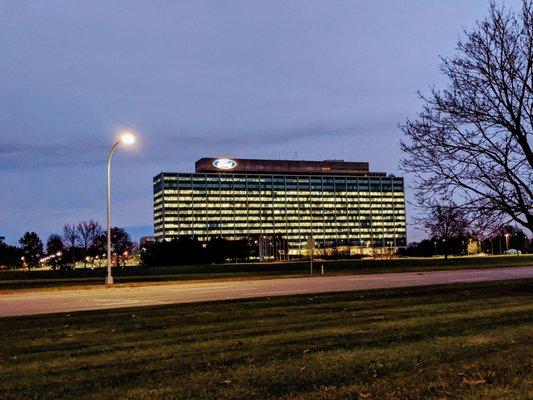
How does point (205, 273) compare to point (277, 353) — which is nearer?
point (277, 353)

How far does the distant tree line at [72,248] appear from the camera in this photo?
13150cm

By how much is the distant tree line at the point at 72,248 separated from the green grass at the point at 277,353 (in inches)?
3455

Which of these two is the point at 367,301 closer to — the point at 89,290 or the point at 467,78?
the point at 467,78

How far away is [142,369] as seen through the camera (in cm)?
795

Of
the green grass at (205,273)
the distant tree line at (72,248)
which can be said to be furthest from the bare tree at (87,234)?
the green grass at (205,273)

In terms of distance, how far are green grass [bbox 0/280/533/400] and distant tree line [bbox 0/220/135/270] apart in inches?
3455

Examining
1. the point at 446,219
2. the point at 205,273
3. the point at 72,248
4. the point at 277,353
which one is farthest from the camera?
the point at 72,248

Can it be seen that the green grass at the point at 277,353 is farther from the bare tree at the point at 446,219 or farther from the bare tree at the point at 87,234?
the bare tree at the point at 87,234

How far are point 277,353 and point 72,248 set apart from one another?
124641 millimetres

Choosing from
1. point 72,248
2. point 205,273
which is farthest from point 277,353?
point 72,248

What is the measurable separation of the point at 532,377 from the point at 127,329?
803cm

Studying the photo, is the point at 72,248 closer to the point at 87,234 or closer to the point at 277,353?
the point at 87,234

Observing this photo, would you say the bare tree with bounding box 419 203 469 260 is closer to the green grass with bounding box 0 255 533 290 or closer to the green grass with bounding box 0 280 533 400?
the green grass with bounding box 0 280 533 400

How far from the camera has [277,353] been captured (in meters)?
8.85
